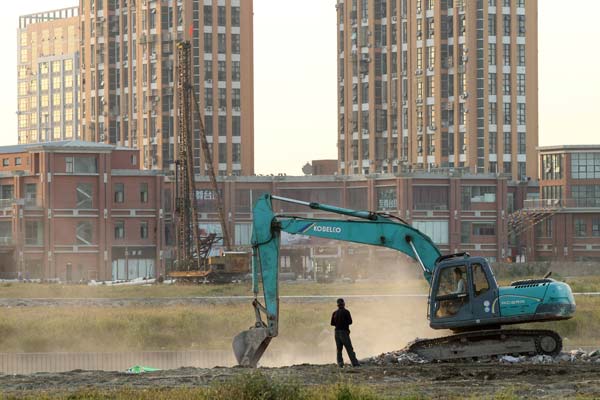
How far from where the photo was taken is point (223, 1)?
166 metres

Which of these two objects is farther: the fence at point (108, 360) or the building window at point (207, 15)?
the building window at point (207, 15)

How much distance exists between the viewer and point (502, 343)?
3822 centimetres

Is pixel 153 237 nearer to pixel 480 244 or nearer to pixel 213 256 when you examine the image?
pixel 213 256

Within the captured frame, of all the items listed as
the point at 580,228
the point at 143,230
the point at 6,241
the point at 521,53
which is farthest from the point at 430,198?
the point at 6,241

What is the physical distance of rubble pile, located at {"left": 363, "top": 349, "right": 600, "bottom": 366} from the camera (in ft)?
124

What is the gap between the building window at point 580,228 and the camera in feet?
438

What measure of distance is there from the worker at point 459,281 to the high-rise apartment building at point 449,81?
116000mm

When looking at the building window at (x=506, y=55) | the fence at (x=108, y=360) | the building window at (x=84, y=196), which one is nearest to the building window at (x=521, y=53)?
the building window at (x=506, y=55)

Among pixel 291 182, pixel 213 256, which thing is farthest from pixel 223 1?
pixel 213 256

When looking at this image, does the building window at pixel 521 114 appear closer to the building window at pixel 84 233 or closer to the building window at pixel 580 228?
the building window at pixel 580 228

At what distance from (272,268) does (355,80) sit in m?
128

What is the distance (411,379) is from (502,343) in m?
4.90

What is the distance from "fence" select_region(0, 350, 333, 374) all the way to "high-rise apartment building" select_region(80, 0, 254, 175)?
111 meters

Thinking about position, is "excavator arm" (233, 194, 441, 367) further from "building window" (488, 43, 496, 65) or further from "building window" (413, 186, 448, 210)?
"building window" (488, 43, 496, 65)
